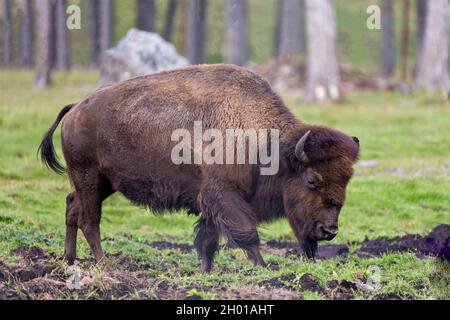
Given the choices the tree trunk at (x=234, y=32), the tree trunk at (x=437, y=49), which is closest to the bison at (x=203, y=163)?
the tree trunk at (x=437, y=49)

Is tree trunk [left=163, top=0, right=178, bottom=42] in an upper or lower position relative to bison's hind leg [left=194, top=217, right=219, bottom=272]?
upper

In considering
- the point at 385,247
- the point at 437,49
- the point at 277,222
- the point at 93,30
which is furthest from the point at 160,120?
the point at 93,30

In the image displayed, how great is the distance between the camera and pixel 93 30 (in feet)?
117

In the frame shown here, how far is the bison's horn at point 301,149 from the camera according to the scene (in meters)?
7.23

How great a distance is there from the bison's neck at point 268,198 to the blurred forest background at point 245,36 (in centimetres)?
687

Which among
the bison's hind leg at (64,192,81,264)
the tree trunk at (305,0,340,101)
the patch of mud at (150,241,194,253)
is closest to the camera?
the bison's hind leg at (64,192,81,264)

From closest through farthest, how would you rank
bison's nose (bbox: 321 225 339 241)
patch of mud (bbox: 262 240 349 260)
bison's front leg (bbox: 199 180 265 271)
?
bison's nose (bbox: 321 225 339 241), bison's front leg (bbox: 199 180 265 271), patch of mud (bbox: 262 240 349 260)

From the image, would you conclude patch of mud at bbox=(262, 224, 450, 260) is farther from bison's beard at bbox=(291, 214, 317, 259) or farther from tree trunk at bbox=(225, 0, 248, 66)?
tree trunk at bbox=(225, 0, 248, 66)

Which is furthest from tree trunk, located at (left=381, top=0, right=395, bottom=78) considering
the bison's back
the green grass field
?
the bison's back

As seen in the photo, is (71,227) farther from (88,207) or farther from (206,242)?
(206,242)

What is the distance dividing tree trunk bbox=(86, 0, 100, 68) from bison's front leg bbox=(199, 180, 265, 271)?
26.0 meters

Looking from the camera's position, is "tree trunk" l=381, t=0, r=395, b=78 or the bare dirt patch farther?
"tree trunk" l=381, t=0, r=395, b=78

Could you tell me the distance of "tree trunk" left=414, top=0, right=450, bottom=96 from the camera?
23516 millimetres

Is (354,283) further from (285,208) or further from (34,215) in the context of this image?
(34,215)
